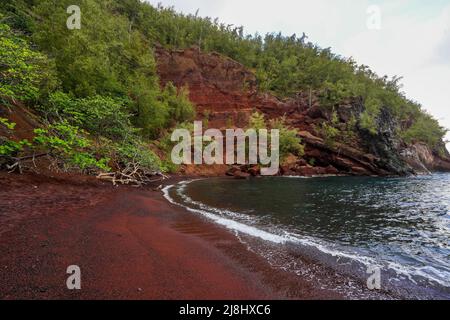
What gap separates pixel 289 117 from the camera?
70.3 metres

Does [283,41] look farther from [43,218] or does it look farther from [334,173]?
[43,218]

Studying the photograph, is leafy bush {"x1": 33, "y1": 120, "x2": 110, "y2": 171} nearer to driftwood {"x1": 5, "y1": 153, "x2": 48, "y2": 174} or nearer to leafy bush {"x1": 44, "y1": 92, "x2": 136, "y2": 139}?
driftwood {"x1": 5, "y1": 153, "x2": 48, "y2": 174}

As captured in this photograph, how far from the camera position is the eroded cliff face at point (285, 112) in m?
61.0

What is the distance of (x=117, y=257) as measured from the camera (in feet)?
23.7

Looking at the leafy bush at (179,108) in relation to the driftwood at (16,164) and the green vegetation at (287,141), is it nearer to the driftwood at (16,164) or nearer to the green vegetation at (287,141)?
the green vegetation at (287,141)

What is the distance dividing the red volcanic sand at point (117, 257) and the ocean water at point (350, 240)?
109 cm

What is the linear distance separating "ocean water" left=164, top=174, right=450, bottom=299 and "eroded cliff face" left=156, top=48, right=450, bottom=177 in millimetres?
36415

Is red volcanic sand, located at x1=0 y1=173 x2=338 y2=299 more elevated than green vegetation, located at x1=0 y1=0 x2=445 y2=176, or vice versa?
green vegetation, located at x1=0 y1=0 x2=445 y2=176

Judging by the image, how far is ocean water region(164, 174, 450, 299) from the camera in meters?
7.70

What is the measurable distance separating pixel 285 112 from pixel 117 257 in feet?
222
